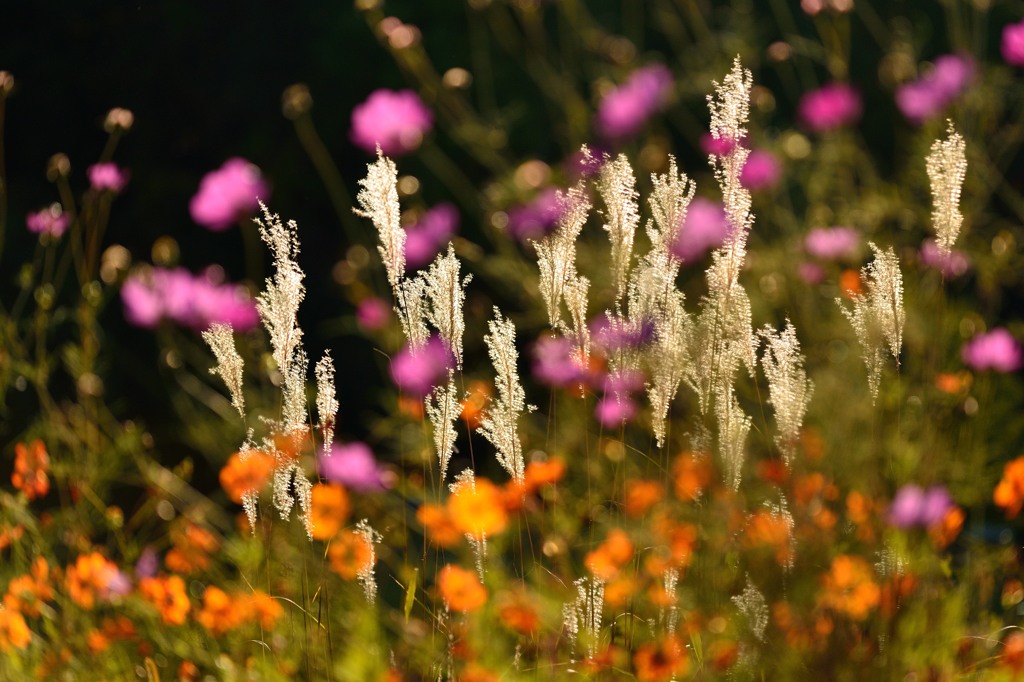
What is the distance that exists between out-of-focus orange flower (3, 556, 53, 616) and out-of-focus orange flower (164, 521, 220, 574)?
251mm

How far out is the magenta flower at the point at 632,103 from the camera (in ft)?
8.59

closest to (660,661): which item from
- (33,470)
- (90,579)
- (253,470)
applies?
(253,470)

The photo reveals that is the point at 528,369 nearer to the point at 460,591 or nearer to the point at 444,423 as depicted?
the point at 460,591

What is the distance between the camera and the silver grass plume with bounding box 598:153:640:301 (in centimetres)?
113

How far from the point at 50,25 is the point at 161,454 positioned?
157 centimetres

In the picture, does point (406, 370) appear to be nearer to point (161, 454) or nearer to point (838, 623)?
A: point (838, 623)

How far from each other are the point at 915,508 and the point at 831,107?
1.33m

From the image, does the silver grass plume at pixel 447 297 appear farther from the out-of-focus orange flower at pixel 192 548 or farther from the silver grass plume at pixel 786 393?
the out-of-focus orange flower at pixel 192 548

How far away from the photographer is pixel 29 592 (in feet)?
5.53

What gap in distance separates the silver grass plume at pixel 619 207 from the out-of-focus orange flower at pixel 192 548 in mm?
1099

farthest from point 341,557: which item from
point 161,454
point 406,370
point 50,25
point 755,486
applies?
point 50,25

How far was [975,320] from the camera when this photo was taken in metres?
2.24

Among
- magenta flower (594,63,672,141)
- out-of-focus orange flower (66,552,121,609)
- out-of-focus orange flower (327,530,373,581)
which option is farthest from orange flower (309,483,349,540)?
magenta flower (594,63,672,141)

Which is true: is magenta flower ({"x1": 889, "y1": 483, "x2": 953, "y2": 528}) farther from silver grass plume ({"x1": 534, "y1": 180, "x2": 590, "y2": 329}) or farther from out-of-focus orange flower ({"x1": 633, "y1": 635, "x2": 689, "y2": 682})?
silver grass plume ({"x1": 534, "y1": 180, "x2": 590, "y2": 329})
